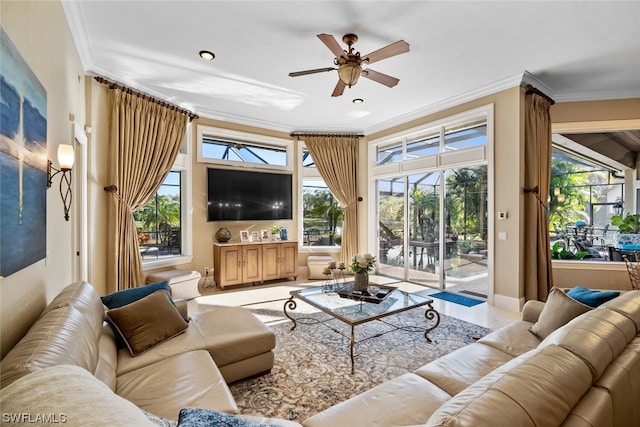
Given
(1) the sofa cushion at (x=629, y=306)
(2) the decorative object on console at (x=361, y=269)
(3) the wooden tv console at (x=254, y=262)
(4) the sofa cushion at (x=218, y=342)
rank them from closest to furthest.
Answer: (1) the sofa cushion at (x=629, y=306) < (4) the sofa cushion at (x=218, y=342) < (2) the decorative object on console at (x=361, y=269) < (3) the wooden tv console at (x=254, y=262)

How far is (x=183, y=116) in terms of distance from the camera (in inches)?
181

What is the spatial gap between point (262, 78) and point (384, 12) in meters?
1.85

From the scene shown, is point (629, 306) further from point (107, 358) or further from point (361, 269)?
point (107, 358)

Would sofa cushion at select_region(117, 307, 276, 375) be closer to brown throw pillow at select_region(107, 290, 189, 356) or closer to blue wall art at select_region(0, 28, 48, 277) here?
brown throw pillow at select_region(107, 290, 189, 356)

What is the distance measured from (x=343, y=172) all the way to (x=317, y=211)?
1035 millimetres

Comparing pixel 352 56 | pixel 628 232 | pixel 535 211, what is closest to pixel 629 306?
pixel 352 56

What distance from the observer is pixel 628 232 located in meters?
4.30

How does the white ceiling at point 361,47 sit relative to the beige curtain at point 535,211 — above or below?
above

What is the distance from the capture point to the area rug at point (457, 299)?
13.8 ft

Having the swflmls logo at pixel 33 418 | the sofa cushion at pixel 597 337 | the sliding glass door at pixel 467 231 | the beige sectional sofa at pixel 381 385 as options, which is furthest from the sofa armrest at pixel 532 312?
the swflmls logo at pixel 33 418

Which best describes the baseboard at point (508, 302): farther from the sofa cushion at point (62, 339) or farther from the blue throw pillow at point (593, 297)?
the sofa cushion at point (62, 339)

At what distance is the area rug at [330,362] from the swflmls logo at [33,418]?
4.80ft

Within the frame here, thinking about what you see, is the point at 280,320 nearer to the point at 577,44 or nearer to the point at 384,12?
the point at 384,12

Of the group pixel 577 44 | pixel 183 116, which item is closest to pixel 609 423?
pixel 577 44
